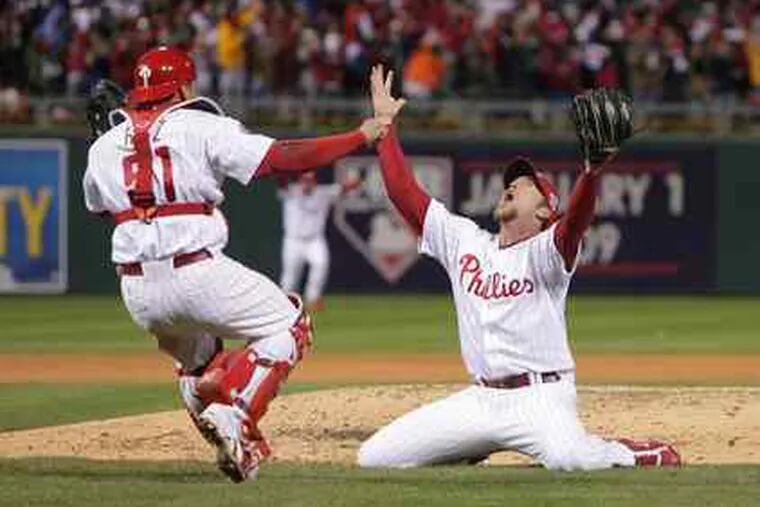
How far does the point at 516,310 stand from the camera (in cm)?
841

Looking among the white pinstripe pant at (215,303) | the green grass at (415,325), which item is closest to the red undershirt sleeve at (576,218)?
the white pinstripe pant at (215,303)

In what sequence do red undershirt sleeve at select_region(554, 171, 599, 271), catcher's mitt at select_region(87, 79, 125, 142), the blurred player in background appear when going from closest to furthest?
red undershirt sleeve at select_region(554, 171, 599, 271) < catcher's mitt at select_region(87, 79, 125, 142) < the blurred player in background

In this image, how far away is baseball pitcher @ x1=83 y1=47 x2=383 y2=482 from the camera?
25.9 ft

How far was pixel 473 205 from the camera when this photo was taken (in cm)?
2373

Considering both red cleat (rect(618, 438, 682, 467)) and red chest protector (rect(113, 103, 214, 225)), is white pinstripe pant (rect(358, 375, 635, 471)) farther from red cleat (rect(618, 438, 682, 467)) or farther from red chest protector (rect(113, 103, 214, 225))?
red chest protector (rect(113, 103, 214, 225))

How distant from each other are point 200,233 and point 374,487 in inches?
49.4

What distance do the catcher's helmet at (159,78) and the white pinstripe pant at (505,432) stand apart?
5.86 feet

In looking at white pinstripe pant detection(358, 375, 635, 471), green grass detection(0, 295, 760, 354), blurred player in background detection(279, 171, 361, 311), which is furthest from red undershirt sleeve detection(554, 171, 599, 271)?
blurred player in background detection(279, 171, 361, 311)

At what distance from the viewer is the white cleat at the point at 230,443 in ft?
25.1

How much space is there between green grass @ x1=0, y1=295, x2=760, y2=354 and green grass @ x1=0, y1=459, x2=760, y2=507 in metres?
8.88

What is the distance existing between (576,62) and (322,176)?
11.1 feet

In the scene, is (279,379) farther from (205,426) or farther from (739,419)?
(739,419)

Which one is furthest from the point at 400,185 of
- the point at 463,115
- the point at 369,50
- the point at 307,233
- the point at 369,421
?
the point at 369,50

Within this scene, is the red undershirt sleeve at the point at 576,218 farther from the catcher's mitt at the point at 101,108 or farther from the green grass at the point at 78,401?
the green grass at the point at 78,401
